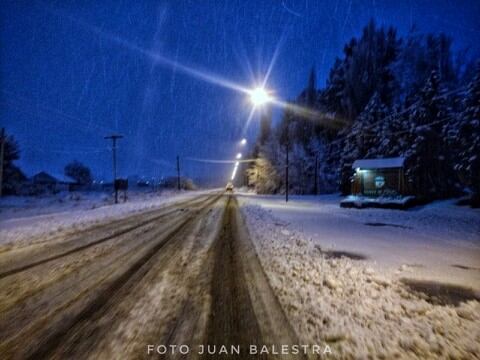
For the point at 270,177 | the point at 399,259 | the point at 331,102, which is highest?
the point at 331,102

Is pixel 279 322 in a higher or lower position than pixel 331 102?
lower

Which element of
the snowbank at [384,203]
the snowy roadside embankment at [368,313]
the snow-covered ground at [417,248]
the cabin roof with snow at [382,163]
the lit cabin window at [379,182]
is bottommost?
the snow-covered ground at [417,248]

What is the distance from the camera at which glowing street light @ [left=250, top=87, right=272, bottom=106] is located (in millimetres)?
12898

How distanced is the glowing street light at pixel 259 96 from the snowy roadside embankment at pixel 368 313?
9867 mm

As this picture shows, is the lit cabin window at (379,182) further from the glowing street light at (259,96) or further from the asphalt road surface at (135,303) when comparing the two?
the asphalt road surface at (135,303)

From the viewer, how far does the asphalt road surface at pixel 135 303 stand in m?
2.72

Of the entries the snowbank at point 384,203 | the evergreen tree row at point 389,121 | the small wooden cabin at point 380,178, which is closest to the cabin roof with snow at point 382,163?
the small wooden cabin at point 380,178

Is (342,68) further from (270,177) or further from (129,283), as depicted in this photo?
(129,283)

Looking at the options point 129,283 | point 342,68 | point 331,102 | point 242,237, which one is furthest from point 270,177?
point 129,283

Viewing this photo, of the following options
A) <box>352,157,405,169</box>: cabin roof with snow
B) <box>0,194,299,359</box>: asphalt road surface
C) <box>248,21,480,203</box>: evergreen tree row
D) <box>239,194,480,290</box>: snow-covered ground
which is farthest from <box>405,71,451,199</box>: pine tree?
<box>0,194,299,359</box>: asphalt road surface

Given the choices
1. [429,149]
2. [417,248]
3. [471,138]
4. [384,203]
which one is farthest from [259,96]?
[429,149]

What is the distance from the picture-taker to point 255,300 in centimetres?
385

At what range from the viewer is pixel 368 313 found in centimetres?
347

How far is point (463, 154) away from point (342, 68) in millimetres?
46203
